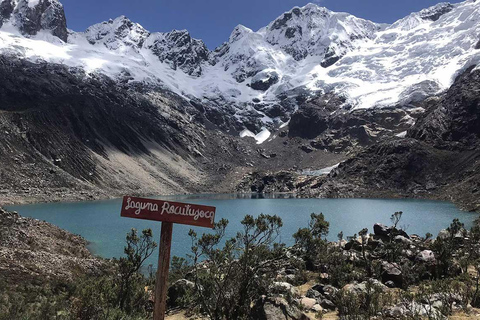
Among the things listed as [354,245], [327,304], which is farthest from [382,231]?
[327,304]

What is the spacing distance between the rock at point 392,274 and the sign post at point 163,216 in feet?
48.9

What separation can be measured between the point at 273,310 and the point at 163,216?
6234 millimetres

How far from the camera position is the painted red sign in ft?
27.5

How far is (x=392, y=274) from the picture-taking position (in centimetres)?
1933

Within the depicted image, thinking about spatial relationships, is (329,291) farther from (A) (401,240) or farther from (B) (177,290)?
(A) (401,240)

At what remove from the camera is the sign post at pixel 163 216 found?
8.41 m

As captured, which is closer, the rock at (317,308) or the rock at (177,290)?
the rock at (317,308)

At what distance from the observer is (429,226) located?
55469 mm

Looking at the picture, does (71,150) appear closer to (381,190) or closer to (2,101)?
(2,101)

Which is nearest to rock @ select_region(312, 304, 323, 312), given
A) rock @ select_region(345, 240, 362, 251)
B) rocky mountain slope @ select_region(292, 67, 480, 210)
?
rock @ select_region(345, 240, 362, 251)

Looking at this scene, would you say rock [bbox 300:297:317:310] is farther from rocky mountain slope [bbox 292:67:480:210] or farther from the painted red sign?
rocky mountain slope [bbox 292:67:480:210]

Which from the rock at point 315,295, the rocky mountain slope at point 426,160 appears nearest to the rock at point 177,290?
the rock at point 315,295

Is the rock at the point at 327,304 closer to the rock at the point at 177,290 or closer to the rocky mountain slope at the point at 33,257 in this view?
the rock at the point at 177,290

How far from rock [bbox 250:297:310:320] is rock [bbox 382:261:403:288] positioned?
887cm
